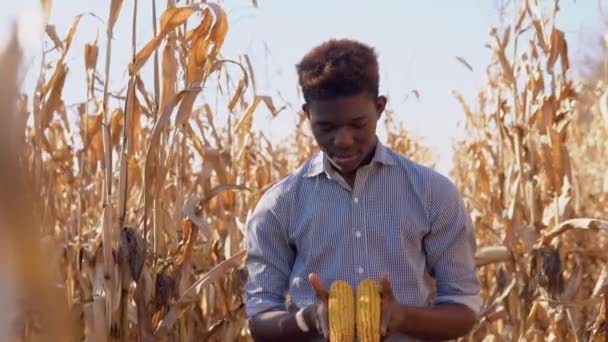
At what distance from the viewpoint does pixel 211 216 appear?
3541 millimetres

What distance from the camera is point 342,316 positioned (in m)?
1.33

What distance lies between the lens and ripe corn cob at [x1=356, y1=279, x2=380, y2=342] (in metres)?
1.32

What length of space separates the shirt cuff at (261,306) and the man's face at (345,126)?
1.04 feet

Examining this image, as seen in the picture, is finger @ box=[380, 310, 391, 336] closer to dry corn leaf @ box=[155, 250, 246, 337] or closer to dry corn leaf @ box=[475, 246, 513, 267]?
dry corn leaf @ box=[155, 250, 246, 337]

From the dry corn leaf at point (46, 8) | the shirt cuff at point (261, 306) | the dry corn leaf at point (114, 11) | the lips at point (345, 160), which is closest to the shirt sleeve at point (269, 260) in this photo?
the shirt cuff at point (261, 306)

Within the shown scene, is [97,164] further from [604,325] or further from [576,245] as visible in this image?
[604,325]

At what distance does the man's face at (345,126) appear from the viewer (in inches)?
58.8

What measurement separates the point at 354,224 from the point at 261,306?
0.25 meters

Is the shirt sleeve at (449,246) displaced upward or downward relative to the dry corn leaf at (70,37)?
downward

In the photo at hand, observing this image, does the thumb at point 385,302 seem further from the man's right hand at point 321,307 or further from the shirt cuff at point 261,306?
the shirt cuff at point 261,306

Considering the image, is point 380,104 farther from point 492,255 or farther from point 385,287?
point 492,255

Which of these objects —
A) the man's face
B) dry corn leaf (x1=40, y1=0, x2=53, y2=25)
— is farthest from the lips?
dry corn leaf (x1=40, y1=0, x2=53, y2=25)

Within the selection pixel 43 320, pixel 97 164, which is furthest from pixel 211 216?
pixel 43 320

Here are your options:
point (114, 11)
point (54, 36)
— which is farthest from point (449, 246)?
point (54, 36)
